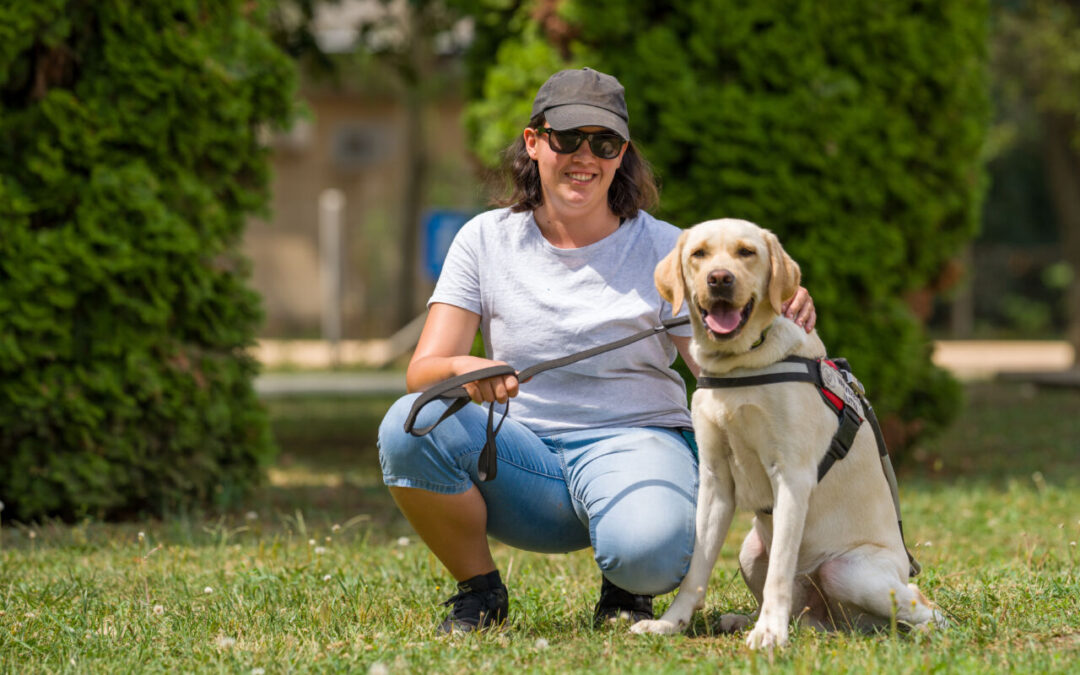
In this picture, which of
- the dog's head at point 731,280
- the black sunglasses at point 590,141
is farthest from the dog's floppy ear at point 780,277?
the black sunglasses at point 590,141

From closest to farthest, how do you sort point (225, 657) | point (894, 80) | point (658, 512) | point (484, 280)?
point (225, 657)
point (658, 512)
point (484, 280)
point (894, 80)

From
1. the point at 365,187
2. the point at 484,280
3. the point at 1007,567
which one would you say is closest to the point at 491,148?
the point at 484,280

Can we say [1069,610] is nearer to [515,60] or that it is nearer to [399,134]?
[515,60]

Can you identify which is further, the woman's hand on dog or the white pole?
the white pole

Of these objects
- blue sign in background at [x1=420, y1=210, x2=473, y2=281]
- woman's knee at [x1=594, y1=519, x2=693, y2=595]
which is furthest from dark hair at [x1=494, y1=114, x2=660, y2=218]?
blue sign in background at [x1=420, y1=210, x2=473, y2=281]

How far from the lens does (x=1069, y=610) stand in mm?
3725

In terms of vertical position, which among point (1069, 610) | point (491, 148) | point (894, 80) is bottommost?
point (1069, 610)

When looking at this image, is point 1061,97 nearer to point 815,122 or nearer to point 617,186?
point 815,122

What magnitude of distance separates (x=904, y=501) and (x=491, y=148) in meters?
3.21

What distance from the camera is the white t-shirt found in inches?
153

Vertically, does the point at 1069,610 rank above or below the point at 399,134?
below

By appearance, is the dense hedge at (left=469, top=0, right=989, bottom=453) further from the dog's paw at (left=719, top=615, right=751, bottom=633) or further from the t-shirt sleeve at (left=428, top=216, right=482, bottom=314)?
the dog's paw at (left=719, top=615, right=751, bottom=633)

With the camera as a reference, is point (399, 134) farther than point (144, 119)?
Yes

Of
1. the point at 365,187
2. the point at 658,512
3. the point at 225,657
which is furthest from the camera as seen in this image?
the point at 365,187
